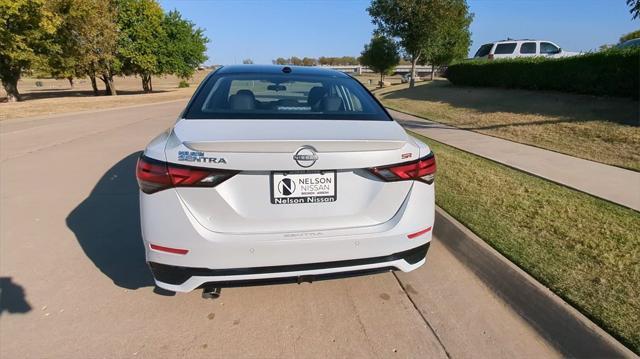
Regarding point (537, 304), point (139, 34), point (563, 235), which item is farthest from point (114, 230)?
point (139, 34)

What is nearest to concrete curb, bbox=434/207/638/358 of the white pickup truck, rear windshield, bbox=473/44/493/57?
the white pickup truck

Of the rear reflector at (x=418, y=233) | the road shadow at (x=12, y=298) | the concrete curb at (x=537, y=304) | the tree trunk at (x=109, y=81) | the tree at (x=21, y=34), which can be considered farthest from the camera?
the tree trunk at (x=109, y=81)

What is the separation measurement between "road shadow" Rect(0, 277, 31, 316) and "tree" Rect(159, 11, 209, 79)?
129ft

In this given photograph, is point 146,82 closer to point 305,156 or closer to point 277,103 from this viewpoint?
point 277,103

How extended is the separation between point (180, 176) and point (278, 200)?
56 centimetres

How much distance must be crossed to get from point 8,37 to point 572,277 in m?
30.4

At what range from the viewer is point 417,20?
2423cm

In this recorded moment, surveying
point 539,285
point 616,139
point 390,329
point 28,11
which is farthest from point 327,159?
point 28,11

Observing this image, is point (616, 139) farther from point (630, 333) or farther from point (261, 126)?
point (261, 126)

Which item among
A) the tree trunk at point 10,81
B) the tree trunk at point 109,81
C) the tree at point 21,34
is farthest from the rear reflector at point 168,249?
the tree trunk at point 109,81

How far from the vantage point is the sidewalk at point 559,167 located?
497 cm

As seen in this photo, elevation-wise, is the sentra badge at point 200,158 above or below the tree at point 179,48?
below

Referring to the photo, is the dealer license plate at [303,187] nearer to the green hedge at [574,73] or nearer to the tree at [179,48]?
the green hedge at [574,73]

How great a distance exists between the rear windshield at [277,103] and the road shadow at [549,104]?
8281mm
